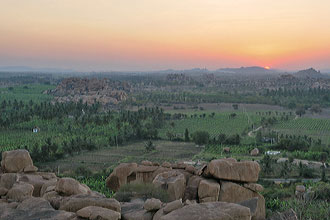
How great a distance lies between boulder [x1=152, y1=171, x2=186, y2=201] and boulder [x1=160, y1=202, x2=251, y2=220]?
6.40m

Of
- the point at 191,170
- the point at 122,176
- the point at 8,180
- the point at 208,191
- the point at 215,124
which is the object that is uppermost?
the point at 8,180

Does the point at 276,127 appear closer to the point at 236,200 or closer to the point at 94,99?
the point at 236,200

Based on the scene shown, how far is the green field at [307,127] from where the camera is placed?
60.6 meters

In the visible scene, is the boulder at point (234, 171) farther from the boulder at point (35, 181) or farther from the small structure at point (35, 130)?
the small structure at point (35, 130)

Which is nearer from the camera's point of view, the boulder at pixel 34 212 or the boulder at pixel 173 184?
the boulder at pixel 34 212

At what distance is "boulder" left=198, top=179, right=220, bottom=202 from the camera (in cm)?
1756

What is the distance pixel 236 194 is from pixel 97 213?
889cm

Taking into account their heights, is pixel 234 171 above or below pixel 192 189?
above

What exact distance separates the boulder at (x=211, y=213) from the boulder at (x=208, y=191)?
20.0 feet

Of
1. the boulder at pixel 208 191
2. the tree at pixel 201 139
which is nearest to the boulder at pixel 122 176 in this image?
the boulder at pixel 208 191

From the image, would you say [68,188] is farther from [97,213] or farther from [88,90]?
[88,90]

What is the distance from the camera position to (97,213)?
11367 millimetres

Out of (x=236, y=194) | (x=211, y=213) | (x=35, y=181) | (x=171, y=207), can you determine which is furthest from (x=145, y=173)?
(x=211, y=213)

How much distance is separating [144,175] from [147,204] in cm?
1051
